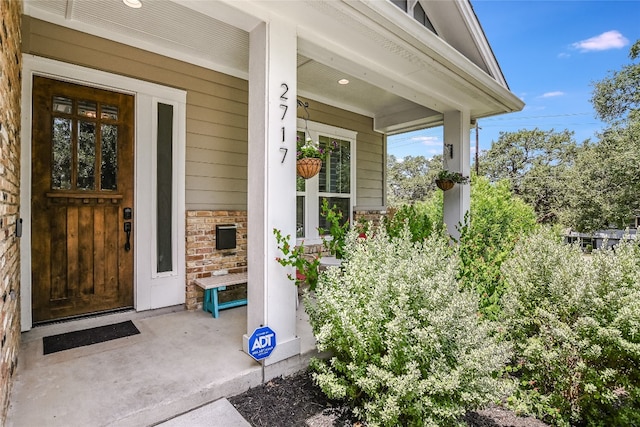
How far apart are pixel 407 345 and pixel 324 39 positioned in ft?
8.03

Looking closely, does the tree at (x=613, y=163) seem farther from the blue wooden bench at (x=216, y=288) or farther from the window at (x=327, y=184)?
the blue wooden bench at (x=216, y=288)

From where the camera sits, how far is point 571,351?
2.04m

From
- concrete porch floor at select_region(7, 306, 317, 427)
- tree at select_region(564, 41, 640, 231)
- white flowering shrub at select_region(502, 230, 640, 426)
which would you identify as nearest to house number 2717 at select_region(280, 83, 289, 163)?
concrete porch floor at select_region(7, 306, 317, 427)

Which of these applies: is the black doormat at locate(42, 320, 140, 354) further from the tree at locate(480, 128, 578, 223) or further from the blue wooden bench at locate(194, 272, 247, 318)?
the tree at locate(480, 128, 578, 223)

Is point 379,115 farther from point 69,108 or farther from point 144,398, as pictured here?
point 144,398

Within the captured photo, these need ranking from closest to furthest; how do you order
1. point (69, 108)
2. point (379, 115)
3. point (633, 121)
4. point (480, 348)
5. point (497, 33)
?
point (480, 348), point (69, 108), point (379, 115), point (633, 121), point (497, 33)

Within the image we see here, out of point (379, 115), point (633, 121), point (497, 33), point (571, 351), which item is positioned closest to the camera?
point (571, 351)

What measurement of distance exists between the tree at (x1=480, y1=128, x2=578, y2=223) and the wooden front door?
2028 cm

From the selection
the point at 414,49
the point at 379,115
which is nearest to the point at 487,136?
the point at 379,115

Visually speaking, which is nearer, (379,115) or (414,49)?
(414,49)

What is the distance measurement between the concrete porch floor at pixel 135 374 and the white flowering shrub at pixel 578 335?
1.56 metres

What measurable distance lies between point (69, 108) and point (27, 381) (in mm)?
2242

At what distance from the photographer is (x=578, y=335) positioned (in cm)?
203

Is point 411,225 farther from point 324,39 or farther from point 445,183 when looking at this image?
point 324,39
